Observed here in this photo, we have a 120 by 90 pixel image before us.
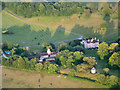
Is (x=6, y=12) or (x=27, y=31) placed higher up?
(x=6, y=12)

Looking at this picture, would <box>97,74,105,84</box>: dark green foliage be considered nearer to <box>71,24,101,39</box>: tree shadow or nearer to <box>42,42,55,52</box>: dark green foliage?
<box>42,42,55,52</box>: dark green foliage

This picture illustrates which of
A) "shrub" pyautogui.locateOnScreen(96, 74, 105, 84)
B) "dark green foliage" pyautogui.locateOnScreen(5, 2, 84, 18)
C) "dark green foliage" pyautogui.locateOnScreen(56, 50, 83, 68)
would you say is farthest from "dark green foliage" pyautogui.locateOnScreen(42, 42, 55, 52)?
"dark green foliage" pyautogui.locateOnScreen(5, 2, 84, 18)

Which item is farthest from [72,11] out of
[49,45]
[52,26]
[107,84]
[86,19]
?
[107,84]

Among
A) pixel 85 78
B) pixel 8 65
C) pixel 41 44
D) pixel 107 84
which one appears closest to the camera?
pixel 107 84

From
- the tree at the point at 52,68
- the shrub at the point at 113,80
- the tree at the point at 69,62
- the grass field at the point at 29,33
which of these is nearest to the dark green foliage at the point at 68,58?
the tree at the point at 69,62

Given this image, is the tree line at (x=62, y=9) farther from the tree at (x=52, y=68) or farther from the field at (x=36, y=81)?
the field at (x=36, y=81)

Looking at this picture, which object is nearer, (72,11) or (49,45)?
(49,45)

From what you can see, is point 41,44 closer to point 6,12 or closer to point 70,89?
point 70,89

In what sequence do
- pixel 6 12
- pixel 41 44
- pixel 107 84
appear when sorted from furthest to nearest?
1. pixel 6 12
2. pixel 41 44
3. pixel 107 84
